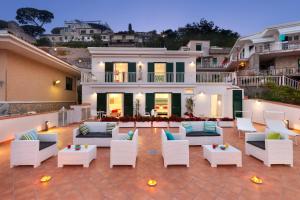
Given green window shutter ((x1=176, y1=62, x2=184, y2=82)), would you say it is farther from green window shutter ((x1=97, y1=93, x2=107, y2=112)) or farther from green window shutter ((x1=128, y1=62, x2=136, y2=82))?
green window shutter ((x1=97, y1=93, x2=107, y2=112))

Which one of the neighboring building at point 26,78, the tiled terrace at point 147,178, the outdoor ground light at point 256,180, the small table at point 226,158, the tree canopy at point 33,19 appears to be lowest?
the tiled terrace at point 147,178

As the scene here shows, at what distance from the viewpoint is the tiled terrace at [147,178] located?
130 inches

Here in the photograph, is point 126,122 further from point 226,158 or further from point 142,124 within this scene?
point 226,158

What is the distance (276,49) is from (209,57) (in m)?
8.79

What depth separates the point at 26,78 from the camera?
10008mm

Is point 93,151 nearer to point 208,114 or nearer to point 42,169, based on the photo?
point 42,169

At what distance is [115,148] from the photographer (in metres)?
4.55

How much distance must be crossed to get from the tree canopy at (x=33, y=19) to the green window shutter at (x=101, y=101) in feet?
187

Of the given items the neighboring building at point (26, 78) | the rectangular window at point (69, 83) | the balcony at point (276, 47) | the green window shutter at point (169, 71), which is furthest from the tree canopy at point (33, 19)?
the balcony at point (276, 47)

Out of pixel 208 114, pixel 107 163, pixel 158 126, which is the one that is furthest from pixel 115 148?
pixel 208 114

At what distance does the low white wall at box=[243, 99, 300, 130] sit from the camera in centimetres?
955

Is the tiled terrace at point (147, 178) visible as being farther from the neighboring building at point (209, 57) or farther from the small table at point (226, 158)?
the neighboring building at point (209, 57)

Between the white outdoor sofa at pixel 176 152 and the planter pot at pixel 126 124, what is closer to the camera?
the white outdoor sofa at pixel 176 152

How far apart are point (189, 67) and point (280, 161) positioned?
1052 centimetres
